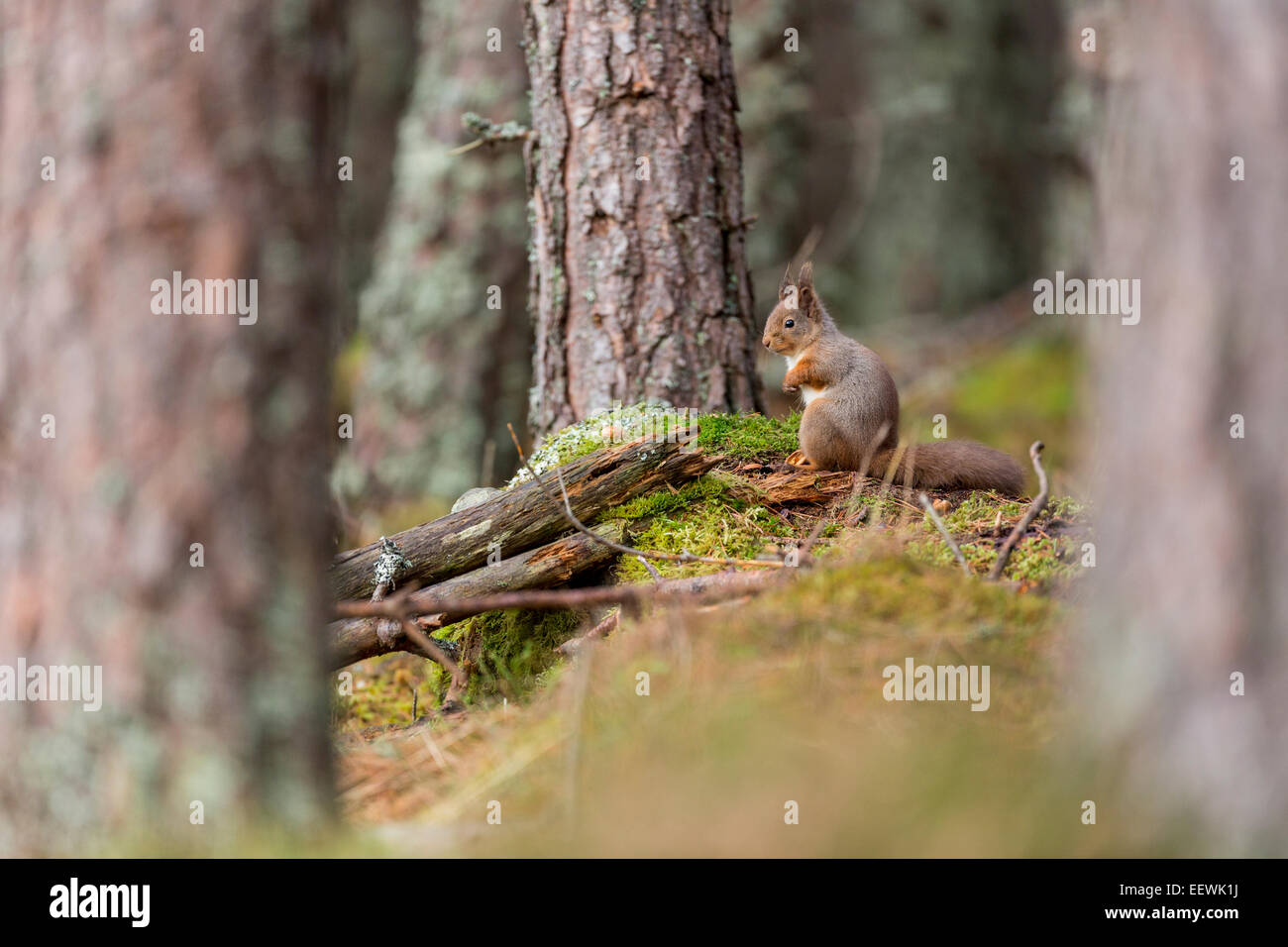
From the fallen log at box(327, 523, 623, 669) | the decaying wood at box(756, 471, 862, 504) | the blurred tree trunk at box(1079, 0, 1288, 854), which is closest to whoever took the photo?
the blurred tree trunk at box(1079, 0, 1288, 854)

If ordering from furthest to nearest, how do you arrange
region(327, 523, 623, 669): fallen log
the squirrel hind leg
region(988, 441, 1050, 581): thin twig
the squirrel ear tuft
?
the squirrel ear tuft < the squirrel hind leg < region(327, 523, 623, 669): fallen log < region(988, 441, 1050, 581): thin twig

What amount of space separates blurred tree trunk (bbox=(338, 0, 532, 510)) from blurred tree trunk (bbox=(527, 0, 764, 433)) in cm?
356

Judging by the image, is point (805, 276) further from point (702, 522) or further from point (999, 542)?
point (999, 542)

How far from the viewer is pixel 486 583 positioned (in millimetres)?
3908

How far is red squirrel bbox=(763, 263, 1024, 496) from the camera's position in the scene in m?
4.42

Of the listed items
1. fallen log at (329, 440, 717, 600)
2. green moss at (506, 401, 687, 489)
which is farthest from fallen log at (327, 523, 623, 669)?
green moss at (506, 401, 687, 489)

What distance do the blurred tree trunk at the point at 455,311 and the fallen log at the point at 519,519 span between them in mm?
4643

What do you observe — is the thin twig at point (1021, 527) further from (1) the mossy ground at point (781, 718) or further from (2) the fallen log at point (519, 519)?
(2) the fallen log at point (519, 519)

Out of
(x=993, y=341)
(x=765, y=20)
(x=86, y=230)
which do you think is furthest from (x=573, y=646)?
(x=993, y=341)

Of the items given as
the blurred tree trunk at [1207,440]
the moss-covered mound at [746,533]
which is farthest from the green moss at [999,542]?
the blurred tree trunk at [1207,440]

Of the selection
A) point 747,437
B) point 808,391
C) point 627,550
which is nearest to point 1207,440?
point 627,550

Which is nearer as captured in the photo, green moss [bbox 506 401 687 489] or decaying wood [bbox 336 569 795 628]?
decaying wood [bbox 336 569 795 628]

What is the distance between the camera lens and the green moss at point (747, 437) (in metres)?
4.61

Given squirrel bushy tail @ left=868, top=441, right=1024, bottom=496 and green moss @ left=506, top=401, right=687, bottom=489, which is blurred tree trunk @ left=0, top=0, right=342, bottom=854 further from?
squirrel bushy tail @ left=868, top=441, right=1024, bottom=496
